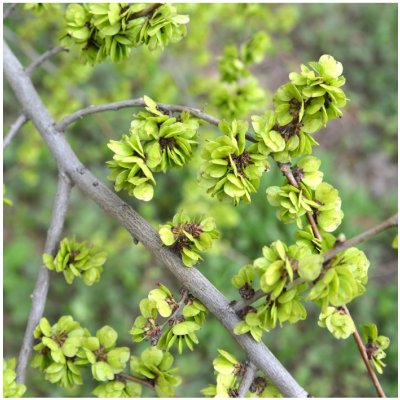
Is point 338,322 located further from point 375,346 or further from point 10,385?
point 10,385

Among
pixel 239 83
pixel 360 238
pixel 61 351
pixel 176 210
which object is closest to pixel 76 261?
pixel 61 351

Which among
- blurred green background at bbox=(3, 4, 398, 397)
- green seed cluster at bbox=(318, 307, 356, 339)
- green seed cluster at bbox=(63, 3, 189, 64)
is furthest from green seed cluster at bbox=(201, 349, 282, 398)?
blurred green background at bbox=(3, 4, 398, 397)

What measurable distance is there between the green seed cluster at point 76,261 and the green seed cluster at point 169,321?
0.25 m

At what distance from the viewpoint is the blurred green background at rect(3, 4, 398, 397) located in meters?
3.21

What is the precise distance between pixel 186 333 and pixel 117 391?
36 cm

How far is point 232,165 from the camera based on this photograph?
1.25 meters

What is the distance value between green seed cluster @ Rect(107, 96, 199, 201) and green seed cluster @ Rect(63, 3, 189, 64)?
0.72 feet

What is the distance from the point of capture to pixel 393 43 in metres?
4.73

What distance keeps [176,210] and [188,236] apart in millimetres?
2604

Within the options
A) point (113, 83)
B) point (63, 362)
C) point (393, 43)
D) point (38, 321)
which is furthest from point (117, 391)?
point (393, 43)

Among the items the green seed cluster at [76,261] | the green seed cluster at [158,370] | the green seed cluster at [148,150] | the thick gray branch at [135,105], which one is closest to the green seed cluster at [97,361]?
the green seed cluster at [158,370]

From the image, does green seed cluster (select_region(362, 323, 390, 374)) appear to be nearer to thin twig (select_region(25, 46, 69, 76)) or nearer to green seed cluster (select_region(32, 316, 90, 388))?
green seed cluster (select_region(32, 316, 90, 388))

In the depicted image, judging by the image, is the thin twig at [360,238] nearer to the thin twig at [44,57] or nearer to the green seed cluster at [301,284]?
the green seed cluster at [301,284]

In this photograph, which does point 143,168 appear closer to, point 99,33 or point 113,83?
point 99,33
